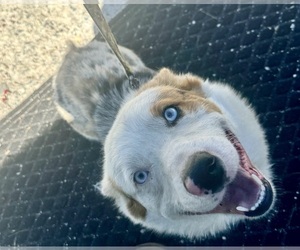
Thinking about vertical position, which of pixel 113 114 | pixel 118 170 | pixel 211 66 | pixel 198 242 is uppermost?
pixel 118 170

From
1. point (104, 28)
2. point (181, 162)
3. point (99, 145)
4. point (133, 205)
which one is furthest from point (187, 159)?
point (99, 145)

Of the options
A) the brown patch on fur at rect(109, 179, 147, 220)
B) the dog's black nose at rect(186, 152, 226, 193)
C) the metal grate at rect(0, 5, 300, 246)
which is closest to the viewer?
the dog's black nose at rect(186, 152, 226, 193)

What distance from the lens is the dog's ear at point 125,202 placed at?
3467 mm

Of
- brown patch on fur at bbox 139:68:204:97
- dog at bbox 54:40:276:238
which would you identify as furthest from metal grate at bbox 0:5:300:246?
brown patch on fur at bbox 139:68:204:97

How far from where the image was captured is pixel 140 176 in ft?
10.6

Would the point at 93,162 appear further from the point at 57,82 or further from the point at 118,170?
the point at 118,170

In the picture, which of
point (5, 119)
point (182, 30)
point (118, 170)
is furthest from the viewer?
point (5, 119)

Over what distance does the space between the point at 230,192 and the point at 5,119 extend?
114 inches

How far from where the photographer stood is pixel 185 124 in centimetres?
314

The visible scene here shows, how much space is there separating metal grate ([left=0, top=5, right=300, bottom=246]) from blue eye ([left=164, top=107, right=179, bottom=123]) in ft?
3.91

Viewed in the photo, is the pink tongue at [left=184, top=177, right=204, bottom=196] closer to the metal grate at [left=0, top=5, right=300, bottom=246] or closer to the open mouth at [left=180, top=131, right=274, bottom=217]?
the open mouth at [left=180, top=131, right=274, bottom=217]

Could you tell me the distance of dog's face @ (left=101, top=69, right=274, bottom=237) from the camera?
2891 mm

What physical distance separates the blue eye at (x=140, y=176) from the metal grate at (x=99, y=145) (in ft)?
3.51

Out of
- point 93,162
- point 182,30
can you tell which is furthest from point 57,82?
point 182,30
